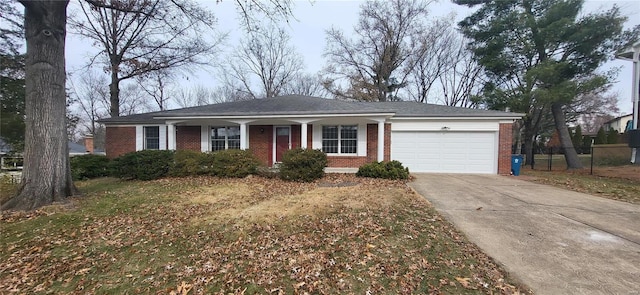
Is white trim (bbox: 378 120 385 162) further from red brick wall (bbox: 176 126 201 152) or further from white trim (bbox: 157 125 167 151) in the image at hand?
white trim (bbox: 157 125 167 151)

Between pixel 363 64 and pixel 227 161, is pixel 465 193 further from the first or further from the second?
pixel 363 64

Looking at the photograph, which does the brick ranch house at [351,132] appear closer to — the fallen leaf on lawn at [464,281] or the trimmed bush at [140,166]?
the trimmed bush at [140,166]

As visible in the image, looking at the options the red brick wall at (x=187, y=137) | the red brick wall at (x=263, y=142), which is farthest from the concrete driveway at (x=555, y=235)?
the red brick wall at (x=187, y=137)

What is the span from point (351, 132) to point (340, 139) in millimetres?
634

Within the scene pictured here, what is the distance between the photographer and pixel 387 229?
438 cm

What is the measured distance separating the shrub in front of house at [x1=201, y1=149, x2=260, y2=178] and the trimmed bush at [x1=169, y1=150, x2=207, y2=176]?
139 mm

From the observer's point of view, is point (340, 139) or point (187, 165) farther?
point (340, 139)

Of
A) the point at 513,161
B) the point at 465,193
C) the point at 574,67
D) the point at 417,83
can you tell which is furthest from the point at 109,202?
the point at 417,83

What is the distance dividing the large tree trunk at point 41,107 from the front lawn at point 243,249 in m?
0.72

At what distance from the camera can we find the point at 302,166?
9.54 meters

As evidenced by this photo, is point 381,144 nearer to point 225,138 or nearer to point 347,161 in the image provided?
point 347,161

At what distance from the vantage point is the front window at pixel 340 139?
12391 mm

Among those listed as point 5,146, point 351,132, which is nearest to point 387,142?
point 351,132

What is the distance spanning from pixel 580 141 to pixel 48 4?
41.9 meters
